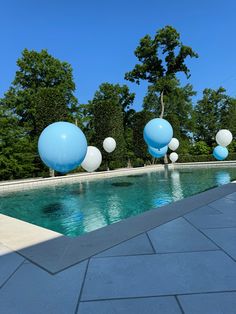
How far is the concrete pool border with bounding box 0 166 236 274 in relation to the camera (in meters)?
3.39

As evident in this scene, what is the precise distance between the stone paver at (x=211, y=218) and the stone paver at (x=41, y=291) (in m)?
2.55

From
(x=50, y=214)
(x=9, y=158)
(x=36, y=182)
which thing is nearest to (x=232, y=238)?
(x=50, y=214)

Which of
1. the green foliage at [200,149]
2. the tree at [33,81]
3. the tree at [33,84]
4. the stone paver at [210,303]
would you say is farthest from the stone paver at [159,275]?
the green foliage at [200,149]

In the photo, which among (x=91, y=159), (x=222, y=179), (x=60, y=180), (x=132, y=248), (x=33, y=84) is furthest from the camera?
(x=33, y=84)

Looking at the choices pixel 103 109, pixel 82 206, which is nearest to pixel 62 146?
pixel 82 206

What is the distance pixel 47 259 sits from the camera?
3.37m

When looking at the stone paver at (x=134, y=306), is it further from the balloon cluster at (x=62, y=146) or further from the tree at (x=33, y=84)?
the tree at (x=33, y=84)

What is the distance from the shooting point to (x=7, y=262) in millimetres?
3396

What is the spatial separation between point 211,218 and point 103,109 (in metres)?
19.3

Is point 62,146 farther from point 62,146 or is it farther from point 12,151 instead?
point 12,151

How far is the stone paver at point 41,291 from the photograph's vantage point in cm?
233

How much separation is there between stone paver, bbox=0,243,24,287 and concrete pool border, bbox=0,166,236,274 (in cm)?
10

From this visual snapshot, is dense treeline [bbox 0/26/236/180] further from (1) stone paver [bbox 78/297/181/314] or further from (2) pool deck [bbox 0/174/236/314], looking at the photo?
(1) stone paver [bbox 78/297/181/314]

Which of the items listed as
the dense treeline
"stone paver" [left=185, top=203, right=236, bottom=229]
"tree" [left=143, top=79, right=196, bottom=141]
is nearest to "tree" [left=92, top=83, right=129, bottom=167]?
the dense treeline
